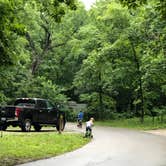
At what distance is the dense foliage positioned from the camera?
45688mm

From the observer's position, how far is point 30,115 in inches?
1246

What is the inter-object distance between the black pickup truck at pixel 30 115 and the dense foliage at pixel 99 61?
243 inches

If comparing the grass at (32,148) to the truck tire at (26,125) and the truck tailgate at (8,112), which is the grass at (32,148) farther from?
the truck tailgate at (8,112)

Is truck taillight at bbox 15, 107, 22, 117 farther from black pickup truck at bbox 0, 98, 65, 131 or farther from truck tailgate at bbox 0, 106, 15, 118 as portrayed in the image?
truck tailgate at bbox 0, 106, 15, 118

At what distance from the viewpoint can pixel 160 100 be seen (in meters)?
61.9

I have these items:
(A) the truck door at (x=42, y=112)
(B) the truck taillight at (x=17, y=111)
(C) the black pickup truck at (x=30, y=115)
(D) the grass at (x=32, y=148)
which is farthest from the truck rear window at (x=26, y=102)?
(D) the grass at (x=32, y=148)

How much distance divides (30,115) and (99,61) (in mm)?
21871

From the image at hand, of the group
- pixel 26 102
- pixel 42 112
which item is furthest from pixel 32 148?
pixel 26 102

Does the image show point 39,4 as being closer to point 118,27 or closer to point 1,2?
point 1,2

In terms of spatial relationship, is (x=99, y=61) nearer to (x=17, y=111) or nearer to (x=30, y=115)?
(x=30, y=115)

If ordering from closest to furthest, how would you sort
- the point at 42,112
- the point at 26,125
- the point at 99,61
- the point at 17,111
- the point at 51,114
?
the point at 17,111
the point at 26,125
the point at 42,112
the point at 51,114
the point at 99,61

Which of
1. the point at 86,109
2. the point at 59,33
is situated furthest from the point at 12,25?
the point at 59,33

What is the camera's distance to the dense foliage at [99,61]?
1799 inches

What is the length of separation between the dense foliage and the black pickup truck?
6.18 metres
